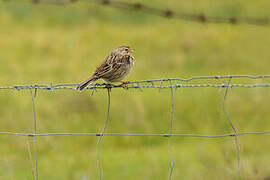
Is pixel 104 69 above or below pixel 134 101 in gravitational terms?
above

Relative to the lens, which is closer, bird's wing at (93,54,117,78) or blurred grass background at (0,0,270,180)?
bird's wing at (93,54,117,78)

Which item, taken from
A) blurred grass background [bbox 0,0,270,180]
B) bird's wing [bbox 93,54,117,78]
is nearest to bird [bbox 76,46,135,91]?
bird's wing [bbox 93,54,117,78]

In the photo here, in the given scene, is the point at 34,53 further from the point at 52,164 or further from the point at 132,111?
the point at 52,164

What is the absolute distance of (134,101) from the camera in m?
11.1

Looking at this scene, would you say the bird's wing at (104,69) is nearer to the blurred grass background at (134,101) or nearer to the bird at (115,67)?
the bird at (115,67)

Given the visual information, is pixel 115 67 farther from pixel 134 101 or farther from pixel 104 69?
pixel 134 101

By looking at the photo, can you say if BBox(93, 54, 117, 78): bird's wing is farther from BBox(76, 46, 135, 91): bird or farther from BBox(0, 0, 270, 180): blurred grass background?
BBox(0, 0, 270, 180): blurred grass background

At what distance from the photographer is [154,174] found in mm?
8594

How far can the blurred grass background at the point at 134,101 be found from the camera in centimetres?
901

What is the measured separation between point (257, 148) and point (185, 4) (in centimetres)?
1398

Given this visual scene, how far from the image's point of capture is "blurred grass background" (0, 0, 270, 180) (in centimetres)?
901

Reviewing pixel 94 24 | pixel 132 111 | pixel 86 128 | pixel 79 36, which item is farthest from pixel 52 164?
pixel 94 24

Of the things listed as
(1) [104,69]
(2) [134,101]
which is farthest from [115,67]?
(2) [134,101]

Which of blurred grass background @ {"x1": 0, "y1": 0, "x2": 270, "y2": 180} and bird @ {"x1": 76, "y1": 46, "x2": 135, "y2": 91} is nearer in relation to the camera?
bird @ {"x1": 76, "y1": 46, "x2": 135, "y2": 91}
